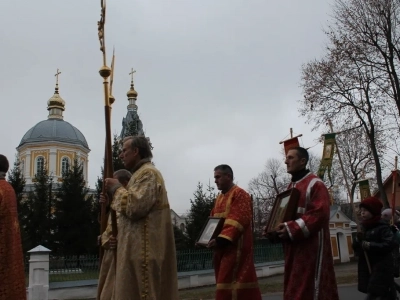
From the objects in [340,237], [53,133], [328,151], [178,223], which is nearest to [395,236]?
[328,151]

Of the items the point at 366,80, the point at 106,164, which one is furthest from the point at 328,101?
the point at 106,164

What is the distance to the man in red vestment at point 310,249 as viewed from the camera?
173 inches

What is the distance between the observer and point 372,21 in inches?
830

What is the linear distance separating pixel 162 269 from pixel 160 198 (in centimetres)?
66

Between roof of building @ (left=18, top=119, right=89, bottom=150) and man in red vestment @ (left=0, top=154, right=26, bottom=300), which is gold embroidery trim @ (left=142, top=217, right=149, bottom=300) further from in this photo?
roof of building @ (left=18, top=119, right=89, bottom=150)

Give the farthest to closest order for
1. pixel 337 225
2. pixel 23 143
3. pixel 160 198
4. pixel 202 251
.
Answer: pixel 23 143 → pixel 337 225 → pixel 202 251 → pixel 160 198

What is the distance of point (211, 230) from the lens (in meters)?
5.97

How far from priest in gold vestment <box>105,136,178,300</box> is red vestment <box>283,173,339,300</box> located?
43.7 inches

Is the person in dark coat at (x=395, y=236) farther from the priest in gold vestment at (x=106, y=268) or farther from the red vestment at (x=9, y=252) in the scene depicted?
the red vestment at (x=9, y=252)

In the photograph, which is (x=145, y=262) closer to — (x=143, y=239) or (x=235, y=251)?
(x=143, y=239)

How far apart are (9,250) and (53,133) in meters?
51.3

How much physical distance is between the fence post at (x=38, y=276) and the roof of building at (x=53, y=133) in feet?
140

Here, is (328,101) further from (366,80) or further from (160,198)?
(160,198)

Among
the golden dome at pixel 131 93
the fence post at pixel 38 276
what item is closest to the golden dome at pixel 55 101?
the golden dome at pixel 131 93
